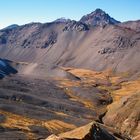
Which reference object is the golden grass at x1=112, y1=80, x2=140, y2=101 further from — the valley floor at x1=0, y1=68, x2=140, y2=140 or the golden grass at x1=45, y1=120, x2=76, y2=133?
the golden grass at x1=45, y1=120, x2=76, y2=133

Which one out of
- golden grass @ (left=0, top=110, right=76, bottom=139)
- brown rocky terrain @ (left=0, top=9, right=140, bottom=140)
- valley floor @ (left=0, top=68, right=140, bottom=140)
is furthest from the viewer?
golden grass @ (left=0, top=110, right=76, bottom=139)

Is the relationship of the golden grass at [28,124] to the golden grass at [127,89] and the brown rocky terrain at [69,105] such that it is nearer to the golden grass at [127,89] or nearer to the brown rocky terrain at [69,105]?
the brown rocky terrain at [69,105]

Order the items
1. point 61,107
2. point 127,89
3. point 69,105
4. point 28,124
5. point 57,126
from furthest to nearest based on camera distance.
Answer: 1. point 127,89
2. point 69,105
3. point 61,107
4. point 28,124
5. point 57,126

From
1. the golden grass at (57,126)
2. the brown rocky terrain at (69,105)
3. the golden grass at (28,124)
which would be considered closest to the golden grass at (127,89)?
the brown rocky terrain at (69,105)

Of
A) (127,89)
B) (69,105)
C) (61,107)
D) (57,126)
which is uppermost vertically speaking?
(127,89)

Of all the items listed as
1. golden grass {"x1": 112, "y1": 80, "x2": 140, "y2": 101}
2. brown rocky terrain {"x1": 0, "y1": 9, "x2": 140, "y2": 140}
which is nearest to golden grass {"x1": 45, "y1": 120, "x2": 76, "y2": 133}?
brown rocky terrain {"x1": 0, "y1": 9, "x2": 140, "y2": 140}

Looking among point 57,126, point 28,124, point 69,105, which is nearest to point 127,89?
point 69,105

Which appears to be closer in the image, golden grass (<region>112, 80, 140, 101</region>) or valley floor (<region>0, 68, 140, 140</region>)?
valley floor (<region>0, 68, 140, 140</region>)

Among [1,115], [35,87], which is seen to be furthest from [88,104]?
[1,115]

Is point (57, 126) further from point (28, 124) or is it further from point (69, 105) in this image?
point (69, 105)

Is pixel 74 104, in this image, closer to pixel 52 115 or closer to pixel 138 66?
pixel 52 115

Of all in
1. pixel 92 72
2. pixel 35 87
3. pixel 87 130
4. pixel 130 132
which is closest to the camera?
pixel 87 130
